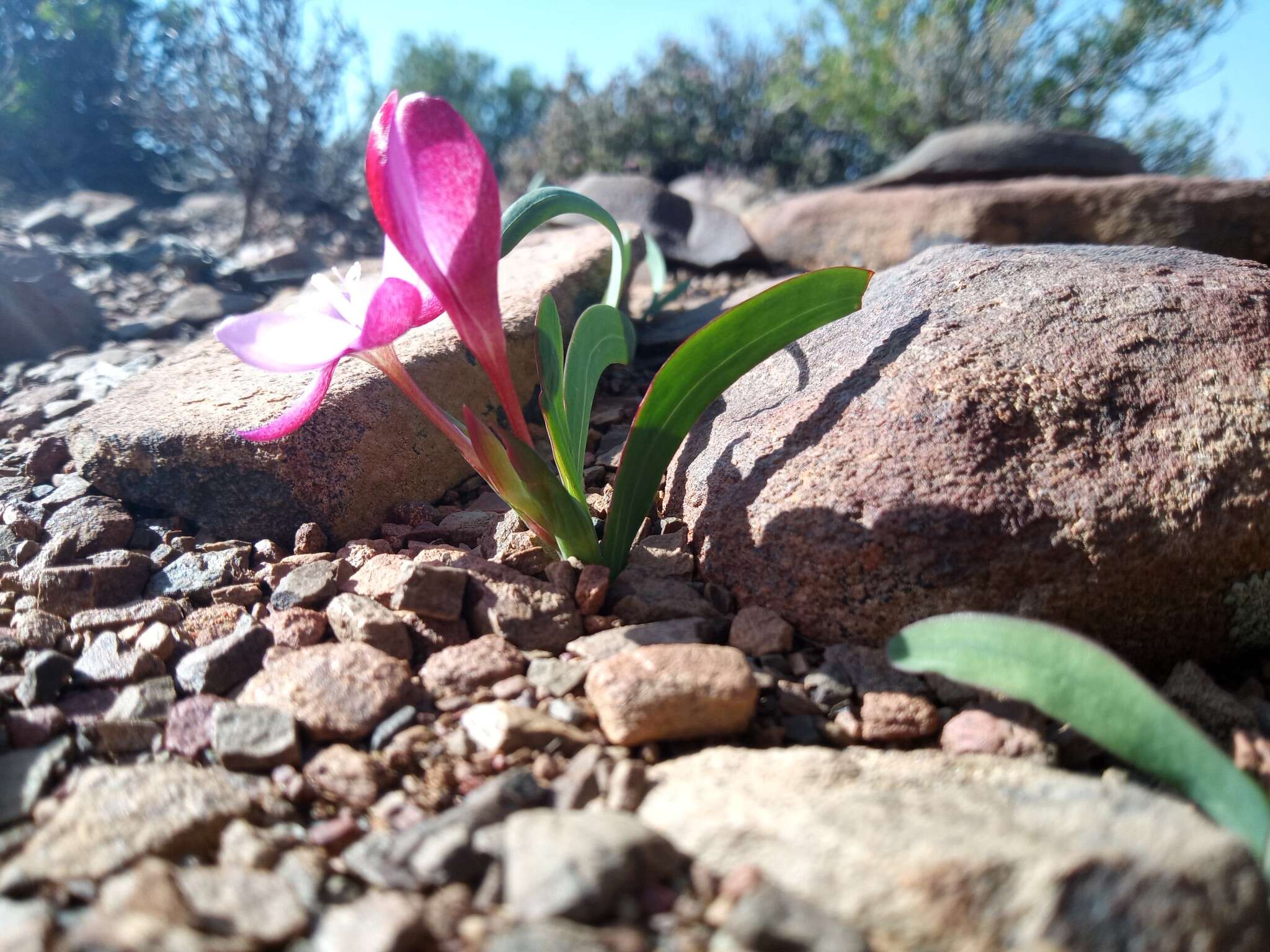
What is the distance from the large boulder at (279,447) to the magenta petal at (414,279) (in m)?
0.51

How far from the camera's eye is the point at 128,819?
3.24 feet

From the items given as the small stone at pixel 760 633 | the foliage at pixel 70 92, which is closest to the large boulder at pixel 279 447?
the small stone at pixel 760 633

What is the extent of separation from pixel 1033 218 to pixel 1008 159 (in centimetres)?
121

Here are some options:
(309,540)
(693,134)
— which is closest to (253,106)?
(693,134)

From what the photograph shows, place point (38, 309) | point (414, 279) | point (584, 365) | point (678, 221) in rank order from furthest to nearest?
point (678, 221)
point (38, 309)
point (584, 365)
point (414, 279)

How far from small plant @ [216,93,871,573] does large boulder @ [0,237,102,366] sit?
2.47 metres

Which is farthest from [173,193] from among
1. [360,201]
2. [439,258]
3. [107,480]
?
[439,258]

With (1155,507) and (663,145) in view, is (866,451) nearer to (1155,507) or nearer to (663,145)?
(1155,507)

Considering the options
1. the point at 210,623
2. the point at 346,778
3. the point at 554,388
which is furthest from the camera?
the point at 554,388

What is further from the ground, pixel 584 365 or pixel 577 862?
pixel 584 365

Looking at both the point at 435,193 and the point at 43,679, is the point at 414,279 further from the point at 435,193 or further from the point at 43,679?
the point at 43,679

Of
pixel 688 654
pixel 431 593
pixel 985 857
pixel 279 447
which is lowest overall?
pixel 985 857

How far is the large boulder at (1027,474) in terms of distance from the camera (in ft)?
4.34

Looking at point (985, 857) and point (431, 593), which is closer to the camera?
point (985, 857)
